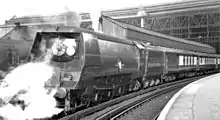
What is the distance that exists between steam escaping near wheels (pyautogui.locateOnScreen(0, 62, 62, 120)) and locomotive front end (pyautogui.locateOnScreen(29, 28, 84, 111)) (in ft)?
1.24

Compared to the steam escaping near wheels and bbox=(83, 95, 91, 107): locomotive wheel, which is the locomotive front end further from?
bbox=(83, 95, 91, 107): locomotive wheel

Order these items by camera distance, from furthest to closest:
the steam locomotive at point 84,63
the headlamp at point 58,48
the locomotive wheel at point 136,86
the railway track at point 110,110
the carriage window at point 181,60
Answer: the carriage window at point 181,60
the locomotive wheel at point 136,86
the headlamp at point 58,48
the steam locomotive at point 84,63
the railway track at point 110,110

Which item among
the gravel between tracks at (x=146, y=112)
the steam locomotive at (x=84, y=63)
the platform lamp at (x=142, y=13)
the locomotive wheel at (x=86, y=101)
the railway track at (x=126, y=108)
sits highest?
the platform lamp at (x=142, y=13)

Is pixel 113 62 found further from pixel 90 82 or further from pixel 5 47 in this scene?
pixel 5 47

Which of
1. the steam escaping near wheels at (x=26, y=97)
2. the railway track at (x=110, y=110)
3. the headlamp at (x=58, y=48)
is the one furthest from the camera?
the headlamp at (x=58, y=48)

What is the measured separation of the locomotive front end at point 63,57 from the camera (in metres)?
8.62

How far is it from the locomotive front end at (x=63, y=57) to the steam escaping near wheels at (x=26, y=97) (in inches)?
14.9

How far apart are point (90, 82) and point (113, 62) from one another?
6.94ft

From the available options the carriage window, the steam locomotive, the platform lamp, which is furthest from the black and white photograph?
the platform lamp

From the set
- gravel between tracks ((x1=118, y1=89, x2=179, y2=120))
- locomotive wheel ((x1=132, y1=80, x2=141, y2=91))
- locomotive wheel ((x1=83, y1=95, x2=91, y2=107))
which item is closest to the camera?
locomotive wheel ((x1=83, y1=95, x2=91, y2=107))

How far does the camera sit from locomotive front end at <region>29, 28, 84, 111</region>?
862cm

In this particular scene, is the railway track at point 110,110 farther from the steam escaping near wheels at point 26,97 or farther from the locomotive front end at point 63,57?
the steam escaping near wheels at point 26,97

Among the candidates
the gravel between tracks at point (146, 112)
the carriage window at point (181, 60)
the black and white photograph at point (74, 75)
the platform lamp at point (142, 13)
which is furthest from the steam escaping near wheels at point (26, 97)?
the platform lamp at point (142, 13)

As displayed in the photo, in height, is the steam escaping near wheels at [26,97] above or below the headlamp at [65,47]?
below
